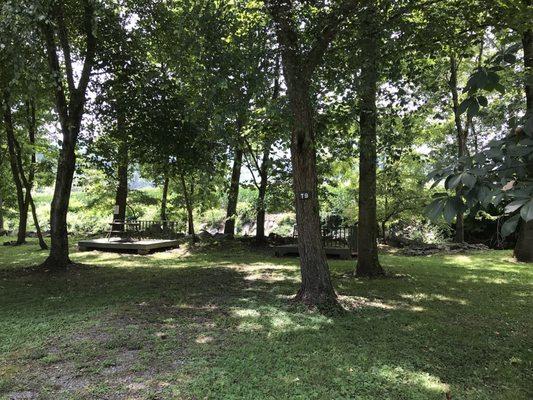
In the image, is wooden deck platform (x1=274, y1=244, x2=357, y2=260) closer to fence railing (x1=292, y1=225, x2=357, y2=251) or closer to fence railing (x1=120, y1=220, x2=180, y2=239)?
fence railing (x1=292, y1=225, x2=357, y2=251)

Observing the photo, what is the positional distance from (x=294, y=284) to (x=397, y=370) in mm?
3724

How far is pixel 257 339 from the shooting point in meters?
4.31

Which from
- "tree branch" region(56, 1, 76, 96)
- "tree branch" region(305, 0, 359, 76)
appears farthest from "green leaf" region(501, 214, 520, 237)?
"tree branch" region(56, 1, 76, 96)

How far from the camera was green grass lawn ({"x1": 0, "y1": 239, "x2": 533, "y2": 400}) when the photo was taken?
3.25m

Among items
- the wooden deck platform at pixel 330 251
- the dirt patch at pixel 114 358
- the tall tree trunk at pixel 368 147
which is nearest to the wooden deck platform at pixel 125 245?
the wooden deck platform at pixel 330 251

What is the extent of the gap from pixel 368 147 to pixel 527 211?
537cm

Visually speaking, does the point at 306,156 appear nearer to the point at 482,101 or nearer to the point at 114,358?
the point at 114,358

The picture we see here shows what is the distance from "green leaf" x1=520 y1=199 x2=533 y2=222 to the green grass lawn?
7.02 feet

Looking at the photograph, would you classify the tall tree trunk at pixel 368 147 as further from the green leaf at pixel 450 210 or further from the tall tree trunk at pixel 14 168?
the tall tree trunk at pixel 14 168

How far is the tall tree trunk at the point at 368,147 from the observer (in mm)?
5613

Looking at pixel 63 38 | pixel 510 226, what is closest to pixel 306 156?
pixel 510 226

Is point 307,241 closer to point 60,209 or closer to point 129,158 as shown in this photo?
point 60,209

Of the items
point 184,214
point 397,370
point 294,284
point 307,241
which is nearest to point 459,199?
point 397,370


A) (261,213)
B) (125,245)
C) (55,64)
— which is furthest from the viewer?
(261,213)
